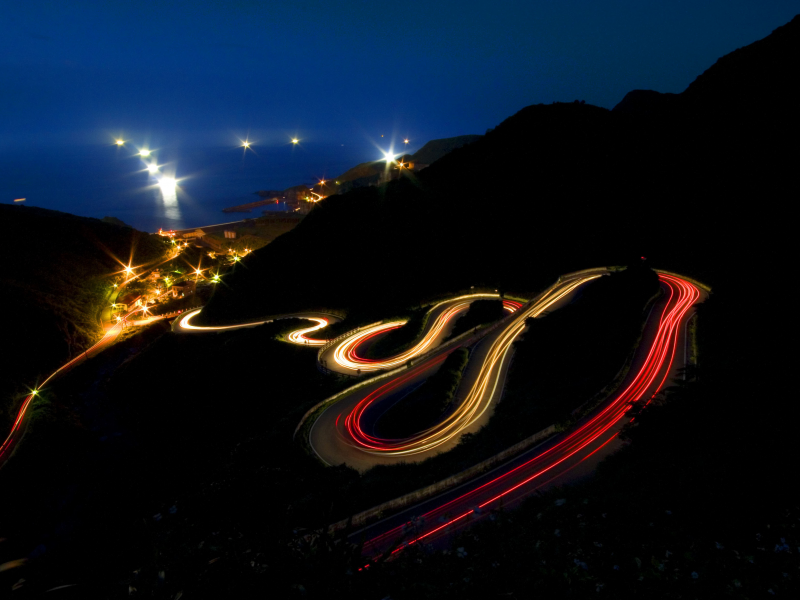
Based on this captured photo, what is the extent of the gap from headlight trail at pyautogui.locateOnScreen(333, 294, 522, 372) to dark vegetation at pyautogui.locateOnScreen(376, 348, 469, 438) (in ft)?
17.0

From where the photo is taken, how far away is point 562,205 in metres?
60.4

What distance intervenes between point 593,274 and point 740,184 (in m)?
26.4

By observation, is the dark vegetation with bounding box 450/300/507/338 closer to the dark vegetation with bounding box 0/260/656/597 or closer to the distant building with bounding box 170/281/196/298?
the dark vegetation with bounding box 0/260/656/597

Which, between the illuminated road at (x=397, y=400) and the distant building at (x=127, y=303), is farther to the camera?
the distant building at (x=127, y=303)

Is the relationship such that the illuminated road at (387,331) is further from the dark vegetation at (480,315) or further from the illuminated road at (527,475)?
the illuminated road at (527,475)

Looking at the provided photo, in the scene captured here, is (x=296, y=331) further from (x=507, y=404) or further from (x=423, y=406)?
(x=507, y=404)

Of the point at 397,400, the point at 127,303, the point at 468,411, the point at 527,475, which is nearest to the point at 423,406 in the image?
the point at 468,411

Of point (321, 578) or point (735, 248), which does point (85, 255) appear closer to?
point (321, 578)

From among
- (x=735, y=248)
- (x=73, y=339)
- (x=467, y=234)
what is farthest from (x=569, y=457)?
(x=73, y=339)

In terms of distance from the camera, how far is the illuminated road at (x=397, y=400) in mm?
21328

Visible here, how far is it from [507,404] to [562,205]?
4583cm

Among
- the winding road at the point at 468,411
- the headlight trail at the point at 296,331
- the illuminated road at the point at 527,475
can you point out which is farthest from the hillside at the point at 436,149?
the illuminated road at the point at 527,475

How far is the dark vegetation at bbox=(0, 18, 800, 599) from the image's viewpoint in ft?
22.7

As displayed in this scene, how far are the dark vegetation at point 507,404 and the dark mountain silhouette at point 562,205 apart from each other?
350 millimetres
